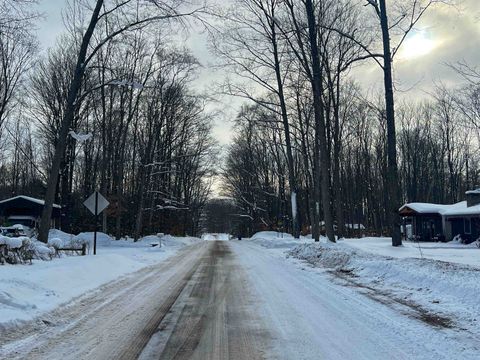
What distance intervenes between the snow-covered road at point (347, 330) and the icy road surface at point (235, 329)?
1 centimetres

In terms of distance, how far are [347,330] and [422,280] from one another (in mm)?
5022

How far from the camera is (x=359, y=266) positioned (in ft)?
48.5

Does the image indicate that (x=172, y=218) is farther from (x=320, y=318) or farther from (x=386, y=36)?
(x=320, y=318)

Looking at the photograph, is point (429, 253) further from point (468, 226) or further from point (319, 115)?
point (468, 226)

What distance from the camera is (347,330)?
22.6 feet

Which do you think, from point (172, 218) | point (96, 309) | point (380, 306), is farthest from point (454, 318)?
point (172, 218)

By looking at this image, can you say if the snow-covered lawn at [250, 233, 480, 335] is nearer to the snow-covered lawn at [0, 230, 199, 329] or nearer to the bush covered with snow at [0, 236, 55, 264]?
the snow-covered lawn at [0, 230, 199, 329]

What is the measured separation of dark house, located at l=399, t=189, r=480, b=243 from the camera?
33094 millimetres

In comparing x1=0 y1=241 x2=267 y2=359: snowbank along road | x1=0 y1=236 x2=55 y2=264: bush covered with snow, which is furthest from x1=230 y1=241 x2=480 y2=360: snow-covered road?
x1=0 y1=236 x2=55 y2=264: bush covered with snow

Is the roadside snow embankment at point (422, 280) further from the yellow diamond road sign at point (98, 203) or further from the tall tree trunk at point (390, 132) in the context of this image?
the yellow diamond road sign at point (98, 203)

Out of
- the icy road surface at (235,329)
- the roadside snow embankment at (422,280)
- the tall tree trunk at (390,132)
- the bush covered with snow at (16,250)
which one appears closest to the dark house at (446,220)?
the tall tree trunk at (390,132)

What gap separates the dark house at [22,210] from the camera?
41.1m

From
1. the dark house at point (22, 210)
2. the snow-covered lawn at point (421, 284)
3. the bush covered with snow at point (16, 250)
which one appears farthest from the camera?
the dark house at point (22, 210)

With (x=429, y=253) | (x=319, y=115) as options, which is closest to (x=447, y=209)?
(x=319, y=115)
